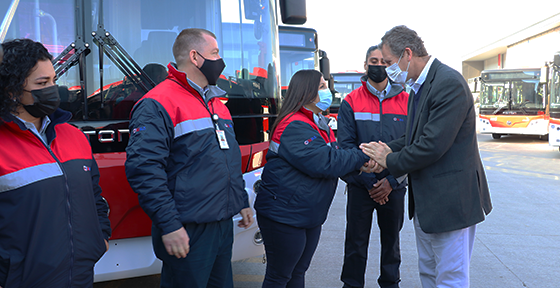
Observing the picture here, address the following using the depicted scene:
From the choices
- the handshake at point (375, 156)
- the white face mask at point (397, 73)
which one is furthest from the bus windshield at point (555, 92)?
the white face mask at point (397, 73)

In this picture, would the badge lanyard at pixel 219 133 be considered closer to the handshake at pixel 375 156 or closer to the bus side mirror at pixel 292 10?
the handshake at pixel 375 156

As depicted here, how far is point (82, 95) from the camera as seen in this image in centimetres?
294

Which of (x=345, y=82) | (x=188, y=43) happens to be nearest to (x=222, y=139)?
(x=188, y=43)

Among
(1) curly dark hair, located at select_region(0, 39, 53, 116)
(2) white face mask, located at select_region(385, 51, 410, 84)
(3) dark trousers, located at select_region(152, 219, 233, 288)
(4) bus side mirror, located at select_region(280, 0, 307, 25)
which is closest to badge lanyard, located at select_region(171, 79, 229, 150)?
(3) dark trousers, located at select_region(152, 219, 233, 288)

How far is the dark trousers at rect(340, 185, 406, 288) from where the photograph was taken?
3.57 m

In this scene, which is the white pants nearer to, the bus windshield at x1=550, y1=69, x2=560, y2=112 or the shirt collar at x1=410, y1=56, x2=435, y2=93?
the shirt collar at x1=410, y1=56, x2=435, y2=93

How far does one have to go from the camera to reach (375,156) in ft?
10.3

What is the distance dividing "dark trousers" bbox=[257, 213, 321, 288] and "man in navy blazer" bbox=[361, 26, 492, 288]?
73 centimetres

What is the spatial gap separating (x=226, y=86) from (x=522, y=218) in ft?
16.4

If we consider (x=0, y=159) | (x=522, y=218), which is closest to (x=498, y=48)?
(x=522, y=218)

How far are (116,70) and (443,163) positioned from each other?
221 centimetres

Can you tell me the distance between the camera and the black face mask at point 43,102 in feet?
6.33

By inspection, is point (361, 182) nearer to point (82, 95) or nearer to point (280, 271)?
point (280, 271)

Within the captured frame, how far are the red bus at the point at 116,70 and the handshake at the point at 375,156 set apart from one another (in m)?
0.83
